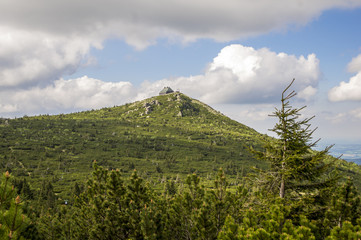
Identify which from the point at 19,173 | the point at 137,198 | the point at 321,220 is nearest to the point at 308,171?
the point at 321,220

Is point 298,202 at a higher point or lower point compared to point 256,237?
higher

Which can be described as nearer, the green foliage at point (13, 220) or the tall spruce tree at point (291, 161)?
the green foliage at point (13, 220)

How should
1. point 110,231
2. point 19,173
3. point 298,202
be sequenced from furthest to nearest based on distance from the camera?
point 19,173, point 110,231, point 298,202

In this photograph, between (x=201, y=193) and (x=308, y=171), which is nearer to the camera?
(x=308, y=171)

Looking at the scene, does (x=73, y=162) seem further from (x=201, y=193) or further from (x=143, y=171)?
(x=201, y=193)

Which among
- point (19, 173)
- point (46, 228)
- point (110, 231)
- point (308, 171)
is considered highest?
point (308, 171)

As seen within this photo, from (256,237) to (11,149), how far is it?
813 feet

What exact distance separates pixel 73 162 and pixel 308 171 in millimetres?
209230

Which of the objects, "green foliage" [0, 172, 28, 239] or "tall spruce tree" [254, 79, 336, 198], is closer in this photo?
"green foliage" [0, 172, 28, 239]

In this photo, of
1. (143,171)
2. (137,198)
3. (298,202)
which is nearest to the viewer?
(298,202)

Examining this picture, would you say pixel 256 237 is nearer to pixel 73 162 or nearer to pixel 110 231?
pixel 110 231

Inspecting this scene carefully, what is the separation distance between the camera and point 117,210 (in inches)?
632

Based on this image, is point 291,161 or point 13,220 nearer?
point 13,220

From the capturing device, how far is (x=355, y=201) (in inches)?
494
